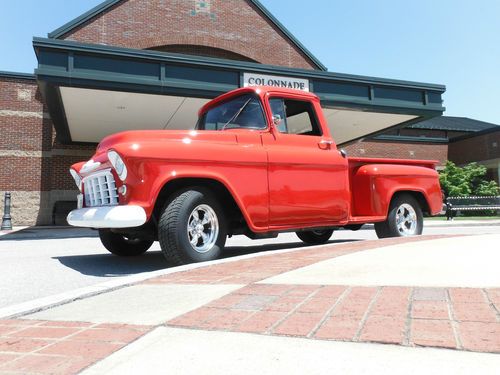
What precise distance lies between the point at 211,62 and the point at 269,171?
25.6ft

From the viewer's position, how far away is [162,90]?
12.2 metres

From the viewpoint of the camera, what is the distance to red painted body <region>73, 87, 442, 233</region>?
494 cm

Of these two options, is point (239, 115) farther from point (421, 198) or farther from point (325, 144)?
point (421, 198)

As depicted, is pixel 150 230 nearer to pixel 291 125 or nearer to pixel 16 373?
pixel 291 125

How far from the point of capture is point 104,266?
5680mm

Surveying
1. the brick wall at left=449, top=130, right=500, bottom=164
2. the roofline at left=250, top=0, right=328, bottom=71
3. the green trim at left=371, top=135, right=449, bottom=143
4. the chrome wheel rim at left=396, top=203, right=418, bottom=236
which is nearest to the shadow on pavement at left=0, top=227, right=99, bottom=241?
the chrome wheel rim at left=396, top=203, right=418, bottom=236

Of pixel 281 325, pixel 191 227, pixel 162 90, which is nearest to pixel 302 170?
pixel 191 227

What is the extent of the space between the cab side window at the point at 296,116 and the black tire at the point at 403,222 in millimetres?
2020

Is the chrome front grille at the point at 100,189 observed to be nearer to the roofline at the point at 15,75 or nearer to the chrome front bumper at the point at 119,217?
the chrome front bumper at the point at 119,217

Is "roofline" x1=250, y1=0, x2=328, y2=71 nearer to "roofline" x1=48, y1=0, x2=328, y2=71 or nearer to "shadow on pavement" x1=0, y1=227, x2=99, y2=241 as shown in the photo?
"roofline" x1=48, y1=0, x2=328, y2=71

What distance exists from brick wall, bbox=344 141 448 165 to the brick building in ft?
0.30

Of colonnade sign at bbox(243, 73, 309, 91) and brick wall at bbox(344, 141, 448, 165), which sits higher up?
colonnade sign at bbox(243, 73, 309, 91)

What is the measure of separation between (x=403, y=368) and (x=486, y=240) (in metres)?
4.66

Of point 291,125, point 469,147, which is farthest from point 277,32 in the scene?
point 291,125
